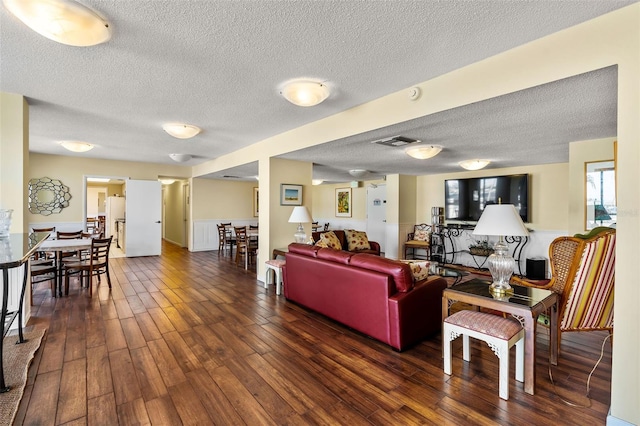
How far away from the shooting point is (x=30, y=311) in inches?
142

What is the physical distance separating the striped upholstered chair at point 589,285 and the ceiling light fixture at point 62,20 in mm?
3755

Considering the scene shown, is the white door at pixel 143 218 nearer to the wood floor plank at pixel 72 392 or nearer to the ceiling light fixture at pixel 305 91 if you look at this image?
the wood floor plank at pixel 72 392

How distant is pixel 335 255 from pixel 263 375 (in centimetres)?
144

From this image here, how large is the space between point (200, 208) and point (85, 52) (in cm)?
690

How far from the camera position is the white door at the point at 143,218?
762 centimetres

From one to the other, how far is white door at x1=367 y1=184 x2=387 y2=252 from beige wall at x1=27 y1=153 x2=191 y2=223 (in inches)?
251

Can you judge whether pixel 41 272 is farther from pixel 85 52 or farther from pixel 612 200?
pixel 612 200

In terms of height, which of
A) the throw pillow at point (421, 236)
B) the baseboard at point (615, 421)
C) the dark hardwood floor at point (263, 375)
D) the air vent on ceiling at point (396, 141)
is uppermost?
the air vent on ceiling at point (396, 141)

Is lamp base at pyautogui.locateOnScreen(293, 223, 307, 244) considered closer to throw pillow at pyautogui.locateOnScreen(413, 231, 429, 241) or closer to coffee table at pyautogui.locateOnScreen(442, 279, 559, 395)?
coffee table at pyautogui.locateOnScreen(442, 279, 559, 395)

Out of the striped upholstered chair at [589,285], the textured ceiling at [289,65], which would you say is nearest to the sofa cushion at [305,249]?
the textured ceiling at [289,65]

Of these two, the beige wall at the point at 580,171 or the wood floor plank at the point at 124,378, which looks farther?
the beige wall at the point at 580,171

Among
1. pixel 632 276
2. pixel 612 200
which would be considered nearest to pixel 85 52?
pixel 632 276

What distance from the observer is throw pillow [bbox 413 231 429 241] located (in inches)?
290

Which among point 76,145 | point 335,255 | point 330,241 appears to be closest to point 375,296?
point 335,255
